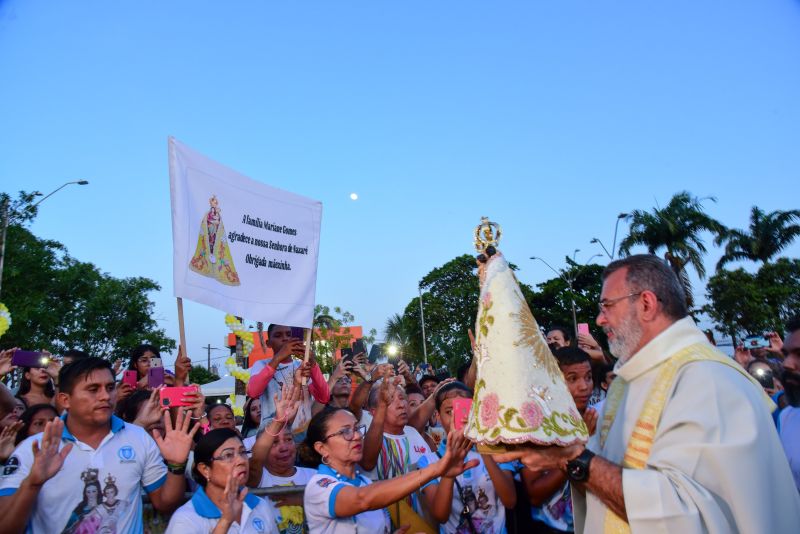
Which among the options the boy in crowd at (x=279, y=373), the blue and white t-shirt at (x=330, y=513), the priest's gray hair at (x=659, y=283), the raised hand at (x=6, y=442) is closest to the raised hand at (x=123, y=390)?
the boy in crowd at (x=279, y=373)

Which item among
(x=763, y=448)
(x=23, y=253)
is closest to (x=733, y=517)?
(x=763, y=448)

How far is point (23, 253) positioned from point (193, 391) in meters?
30.6

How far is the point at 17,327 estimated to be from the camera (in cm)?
2680

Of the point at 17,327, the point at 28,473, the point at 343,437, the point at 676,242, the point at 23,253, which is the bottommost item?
the point at 28,473

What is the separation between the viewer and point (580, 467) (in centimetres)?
246

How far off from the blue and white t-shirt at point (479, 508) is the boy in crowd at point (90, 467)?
71.6 inches

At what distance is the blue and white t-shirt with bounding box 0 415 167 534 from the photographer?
3.50m

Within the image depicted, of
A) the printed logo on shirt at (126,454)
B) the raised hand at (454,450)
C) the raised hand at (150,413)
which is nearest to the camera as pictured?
the raised hand at (454,450)

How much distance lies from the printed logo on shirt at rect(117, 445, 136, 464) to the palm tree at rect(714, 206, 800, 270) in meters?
43.5

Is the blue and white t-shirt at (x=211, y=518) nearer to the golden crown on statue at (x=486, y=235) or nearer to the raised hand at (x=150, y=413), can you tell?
the raised hand at (x=150, y=413)

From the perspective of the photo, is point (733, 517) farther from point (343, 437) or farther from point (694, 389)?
point (343, 437)

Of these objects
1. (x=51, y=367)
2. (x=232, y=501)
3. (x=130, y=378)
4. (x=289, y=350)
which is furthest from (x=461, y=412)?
(x=51, y=367)

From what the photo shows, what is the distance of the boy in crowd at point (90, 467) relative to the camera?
10.8 ft

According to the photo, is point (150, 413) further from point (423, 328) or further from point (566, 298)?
point (566, 298)
